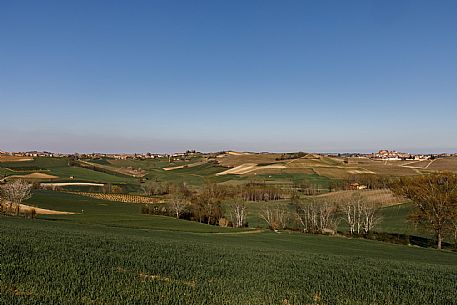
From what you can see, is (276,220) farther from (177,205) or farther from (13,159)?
(13,159)

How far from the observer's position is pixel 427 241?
62.9 meters

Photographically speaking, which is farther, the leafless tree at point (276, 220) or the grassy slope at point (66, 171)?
the grassy slope at point (66, 171)

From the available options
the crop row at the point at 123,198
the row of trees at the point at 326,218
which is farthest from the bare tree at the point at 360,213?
the crop row at the point at 123,198

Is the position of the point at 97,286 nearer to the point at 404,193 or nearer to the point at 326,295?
the point at 326,295

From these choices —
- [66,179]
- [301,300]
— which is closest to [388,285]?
[301,300]

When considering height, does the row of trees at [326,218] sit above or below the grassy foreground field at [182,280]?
below

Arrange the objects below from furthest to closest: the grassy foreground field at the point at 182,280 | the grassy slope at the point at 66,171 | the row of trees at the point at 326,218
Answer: the grassy slope at the point at 66,171
the row of trees at the point at 326,218
the grassy foreground field at the point at 182,280

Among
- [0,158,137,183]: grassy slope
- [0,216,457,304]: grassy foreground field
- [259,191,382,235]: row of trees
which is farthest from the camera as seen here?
[0,158,137,183]: grassy slope

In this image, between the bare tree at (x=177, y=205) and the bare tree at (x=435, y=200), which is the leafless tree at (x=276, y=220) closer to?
the bare tree at (x=177, y=205)

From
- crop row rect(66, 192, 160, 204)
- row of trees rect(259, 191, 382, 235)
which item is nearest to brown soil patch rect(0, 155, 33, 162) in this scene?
crop row rect(66, 192, 160, 204)

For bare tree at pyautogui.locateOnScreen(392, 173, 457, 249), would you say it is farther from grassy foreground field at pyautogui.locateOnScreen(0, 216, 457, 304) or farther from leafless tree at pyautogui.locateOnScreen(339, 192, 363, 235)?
grassy foreground field at pyautogui.locateOnScreen(0, 216, 457, 304)

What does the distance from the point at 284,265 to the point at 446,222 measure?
47.2 metres

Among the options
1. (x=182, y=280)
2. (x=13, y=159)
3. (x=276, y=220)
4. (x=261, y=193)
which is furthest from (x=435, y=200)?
(x=13, y=159)

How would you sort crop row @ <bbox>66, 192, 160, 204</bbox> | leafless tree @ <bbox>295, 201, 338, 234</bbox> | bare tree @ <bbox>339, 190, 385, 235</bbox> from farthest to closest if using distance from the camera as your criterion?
crop row @ <bbox>66, 192, 160, 204</bbox>
bare tree @ <bbox>339, 190, 385, 235</bbox>
leafless tree @ <bbox>295, 201, 338, 234</bbox>
